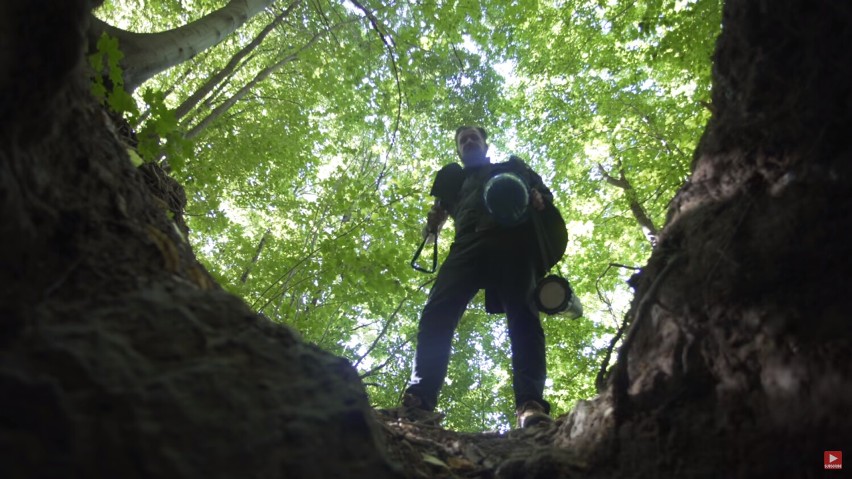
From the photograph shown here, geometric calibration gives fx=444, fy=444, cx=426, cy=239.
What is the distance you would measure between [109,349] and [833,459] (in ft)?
4.72

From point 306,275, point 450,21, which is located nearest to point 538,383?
point 306,275

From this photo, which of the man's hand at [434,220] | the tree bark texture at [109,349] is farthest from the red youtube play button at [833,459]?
the man's hand at [434,220]

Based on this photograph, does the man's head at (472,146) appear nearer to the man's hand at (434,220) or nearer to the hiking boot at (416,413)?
the man's hand at (434,220)

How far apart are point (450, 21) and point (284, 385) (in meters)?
5.09

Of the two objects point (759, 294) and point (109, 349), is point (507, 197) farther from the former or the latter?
point (109, 349)

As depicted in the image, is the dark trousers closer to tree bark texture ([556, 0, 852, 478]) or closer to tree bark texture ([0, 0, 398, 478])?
tree bark texture ([556, 0, 852, 478])

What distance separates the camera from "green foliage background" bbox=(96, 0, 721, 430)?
4.94m

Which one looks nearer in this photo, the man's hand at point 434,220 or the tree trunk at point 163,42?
the tree trunk at point 163,42

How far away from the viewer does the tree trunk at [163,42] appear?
261 cm

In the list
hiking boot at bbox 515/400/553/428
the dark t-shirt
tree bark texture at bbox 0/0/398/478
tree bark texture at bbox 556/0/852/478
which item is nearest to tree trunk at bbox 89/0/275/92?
tree bark texture at bbox 0/0/398/478

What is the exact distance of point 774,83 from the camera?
4.06ft

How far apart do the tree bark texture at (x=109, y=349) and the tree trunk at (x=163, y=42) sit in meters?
1.70

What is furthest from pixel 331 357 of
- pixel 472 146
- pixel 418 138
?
pixel 418 138

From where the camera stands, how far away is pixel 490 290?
3.10 metres
